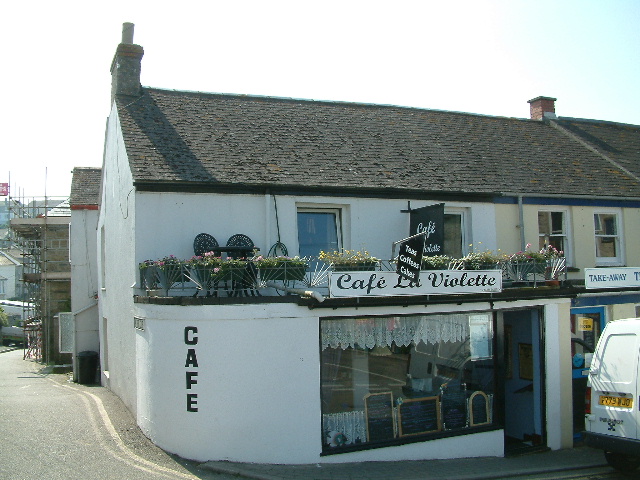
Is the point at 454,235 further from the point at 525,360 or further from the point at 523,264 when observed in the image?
the point at 525,360

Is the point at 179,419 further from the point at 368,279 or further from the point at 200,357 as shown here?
the point at 368,279

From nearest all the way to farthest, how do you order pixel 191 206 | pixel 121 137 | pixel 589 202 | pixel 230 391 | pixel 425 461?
pixel 230 391, pixel 425 461, pixel 191 206, pixel 121 137, pixel 589 202

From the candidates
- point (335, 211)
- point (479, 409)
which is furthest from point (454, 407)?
point (335, 211)

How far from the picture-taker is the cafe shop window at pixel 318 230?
41.4 ft

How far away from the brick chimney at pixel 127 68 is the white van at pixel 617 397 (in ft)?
37.3

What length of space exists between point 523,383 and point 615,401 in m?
3.04

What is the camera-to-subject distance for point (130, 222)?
12.1 metres

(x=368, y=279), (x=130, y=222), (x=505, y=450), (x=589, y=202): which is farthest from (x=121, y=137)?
(x=589, y=202)

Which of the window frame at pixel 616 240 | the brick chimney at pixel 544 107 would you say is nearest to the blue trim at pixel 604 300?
the window frame at pixel 616 240

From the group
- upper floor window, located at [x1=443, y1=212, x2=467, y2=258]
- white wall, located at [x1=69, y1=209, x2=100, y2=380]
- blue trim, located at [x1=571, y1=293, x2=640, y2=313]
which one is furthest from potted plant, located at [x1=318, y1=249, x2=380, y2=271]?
white wall, located at [x1=69, y1=209, x2=100, y2=380]

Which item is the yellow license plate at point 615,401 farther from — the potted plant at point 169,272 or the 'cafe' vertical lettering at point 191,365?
the potted plant at point 169,272

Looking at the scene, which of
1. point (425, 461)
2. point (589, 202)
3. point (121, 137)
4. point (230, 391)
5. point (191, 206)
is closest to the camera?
Answer: point (230, 391)

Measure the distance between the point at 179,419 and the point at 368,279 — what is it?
3726 mm

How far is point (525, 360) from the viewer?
1276 centimetres
